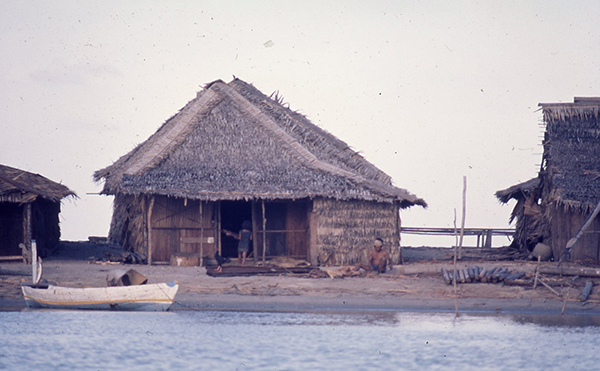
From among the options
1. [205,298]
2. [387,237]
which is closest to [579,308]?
[387,237]

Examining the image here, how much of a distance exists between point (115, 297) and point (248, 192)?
252 inches

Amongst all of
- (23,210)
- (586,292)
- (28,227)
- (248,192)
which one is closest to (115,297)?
(248,192)

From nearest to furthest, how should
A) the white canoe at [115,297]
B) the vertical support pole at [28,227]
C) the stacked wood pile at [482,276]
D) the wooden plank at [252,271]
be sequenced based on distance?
the white canoe at [115,297] → the stacked wood pile at [482,276] → the wooden plank at [252,271] → the vertical support pole at [28,227]

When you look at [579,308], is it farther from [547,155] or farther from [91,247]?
[91,247]

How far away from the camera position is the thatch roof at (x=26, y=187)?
23859 millimetres

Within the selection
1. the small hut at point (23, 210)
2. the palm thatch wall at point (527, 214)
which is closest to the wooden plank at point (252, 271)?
the small hut at point (23, 210)

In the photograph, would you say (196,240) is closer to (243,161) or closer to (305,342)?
(243,161)

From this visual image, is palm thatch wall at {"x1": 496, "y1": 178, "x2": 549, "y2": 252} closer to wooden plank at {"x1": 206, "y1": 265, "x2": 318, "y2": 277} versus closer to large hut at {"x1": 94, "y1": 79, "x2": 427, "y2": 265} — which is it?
large hut at {"x1": 94, "y1": 79, "x2": 427, "y2": 265}

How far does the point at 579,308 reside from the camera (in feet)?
65.5

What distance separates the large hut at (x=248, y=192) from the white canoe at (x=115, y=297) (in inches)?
200

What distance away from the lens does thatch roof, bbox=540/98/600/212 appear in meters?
23.9

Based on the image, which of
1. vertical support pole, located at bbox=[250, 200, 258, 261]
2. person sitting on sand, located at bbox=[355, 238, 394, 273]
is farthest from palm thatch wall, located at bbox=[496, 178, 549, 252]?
vertical support pole, located at bbox=[250, 200, 258, 261]

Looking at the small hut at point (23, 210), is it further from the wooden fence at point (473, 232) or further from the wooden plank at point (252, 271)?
the wooden fence at point (473, 232)

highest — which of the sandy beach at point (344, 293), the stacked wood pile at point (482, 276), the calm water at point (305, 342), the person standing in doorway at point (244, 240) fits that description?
the person standing in doorway at point (244, 240)
